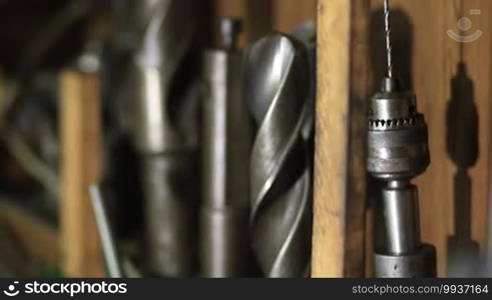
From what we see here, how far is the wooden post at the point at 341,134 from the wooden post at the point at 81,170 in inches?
15.0

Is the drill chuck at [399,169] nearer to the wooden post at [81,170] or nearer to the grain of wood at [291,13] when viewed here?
the grain of wood at [291,13]

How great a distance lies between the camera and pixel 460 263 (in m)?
0.54

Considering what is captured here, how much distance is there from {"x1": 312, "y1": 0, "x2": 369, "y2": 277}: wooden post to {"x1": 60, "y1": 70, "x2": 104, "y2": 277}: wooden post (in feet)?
1.25

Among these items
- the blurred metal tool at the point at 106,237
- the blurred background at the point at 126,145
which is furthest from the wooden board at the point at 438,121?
the blurred metal tool at the point at 106,237

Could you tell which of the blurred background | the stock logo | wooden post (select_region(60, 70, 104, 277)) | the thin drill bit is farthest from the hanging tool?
wooden post (select_region(60, 70, 104, 277))

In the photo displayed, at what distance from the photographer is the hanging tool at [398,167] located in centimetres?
49

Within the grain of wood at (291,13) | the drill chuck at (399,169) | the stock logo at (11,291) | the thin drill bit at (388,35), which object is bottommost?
the stock logo at (11,291)

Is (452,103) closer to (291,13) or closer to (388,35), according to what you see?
(388,35)

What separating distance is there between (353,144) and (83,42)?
662 millimetres

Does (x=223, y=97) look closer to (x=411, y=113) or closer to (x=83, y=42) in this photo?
(x=411, y=113)

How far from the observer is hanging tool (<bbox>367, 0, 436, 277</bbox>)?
0.49 metres

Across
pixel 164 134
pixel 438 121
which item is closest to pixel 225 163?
pixel 164 134

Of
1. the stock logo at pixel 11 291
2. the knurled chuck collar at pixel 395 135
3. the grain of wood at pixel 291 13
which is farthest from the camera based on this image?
the grain of wood at pixel 291 13

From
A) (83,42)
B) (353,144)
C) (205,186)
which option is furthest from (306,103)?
(83,42)
